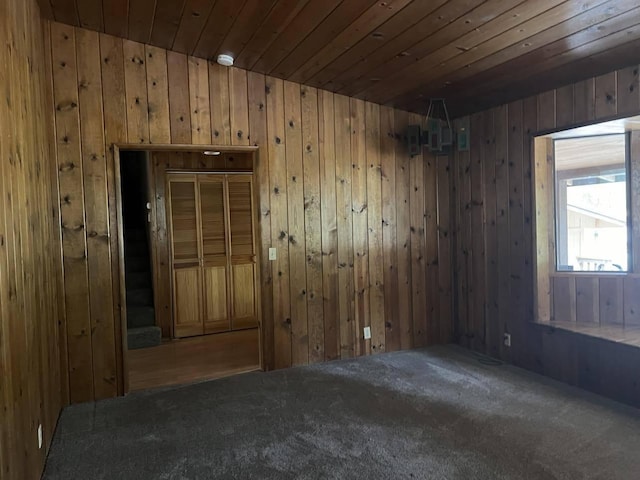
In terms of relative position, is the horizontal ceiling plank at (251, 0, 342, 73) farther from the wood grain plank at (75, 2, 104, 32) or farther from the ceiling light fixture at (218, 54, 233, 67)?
the wood grain plank at (75, 2, 104, 32)

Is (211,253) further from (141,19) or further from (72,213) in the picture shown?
(141,19)

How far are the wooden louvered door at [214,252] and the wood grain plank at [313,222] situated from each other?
6.35 ft

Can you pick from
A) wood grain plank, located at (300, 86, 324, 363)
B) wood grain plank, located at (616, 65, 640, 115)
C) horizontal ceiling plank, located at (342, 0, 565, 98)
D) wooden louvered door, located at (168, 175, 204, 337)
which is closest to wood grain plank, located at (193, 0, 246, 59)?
wood grain plank, located at (300, 86, 324, 363)

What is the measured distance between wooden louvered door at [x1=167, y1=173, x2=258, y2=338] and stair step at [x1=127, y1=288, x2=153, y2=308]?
41cm

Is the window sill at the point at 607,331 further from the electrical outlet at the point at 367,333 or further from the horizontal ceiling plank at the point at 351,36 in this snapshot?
the horizontal ceiling plank at the point at 351,36

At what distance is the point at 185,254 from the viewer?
17.7 feet

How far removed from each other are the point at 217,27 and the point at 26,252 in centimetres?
190

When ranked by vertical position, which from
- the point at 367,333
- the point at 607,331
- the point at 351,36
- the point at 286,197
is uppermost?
the point at 351,36

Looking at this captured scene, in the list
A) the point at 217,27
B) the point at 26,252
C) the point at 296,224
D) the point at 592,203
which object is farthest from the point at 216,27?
the point at 592,203

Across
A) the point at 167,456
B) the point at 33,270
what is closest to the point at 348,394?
the point at 167,456

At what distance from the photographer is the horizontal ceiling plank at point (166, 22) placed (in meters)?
2.70

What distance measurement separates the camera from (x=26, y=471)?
6.57ft

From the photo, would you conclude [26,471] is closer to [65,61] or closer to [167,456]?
[167,456]

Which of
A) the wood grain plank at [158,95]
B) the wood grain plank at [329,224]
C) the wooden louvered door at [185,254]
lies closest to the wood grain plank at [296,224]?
the wood grain plank at [329,224]
